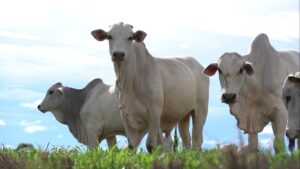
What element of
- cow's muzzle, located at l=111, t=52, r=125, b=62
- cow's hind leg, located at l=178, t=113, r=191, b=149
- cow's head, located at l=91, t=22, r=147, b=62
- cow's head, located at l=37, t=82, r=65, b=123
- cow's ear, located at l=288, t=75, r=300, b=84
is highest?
cow's head, located at l=91, t=22, r=147, b=62

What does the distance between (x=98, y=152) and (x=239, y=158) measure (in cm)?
359

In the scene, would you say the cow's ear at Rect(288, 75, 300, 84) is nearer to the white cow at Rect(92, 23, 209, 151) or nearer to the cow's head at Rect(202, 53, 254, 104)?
the cow's head at Rect(202, 53, 254, 104)

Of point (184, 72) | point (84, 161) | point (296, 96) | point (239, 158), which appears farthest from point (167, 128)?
point (239, 158)

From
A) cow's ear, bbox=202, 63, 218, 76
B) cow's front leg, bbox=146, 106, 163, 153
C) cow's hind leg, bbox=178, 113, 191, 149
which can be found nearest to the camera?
cow's ear, bbox=202, 63, 218, 76

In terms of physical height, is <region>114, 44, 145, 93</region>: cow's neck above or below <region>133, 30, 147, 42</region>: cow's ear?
below

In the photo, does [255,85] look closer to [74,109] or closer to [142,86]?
[142,86]

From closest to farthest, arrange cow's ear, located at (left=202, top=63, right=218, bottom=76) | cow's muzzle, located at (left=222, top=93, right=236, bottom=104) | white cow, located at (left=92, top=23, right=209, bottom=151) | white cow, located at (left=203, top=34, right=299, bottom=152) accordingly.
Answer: cow's muzzle, located at (left=222, top=93, right=236, bottom=104)
white cow, located at (left=203, top=34, right=299, bottom=152)
cow's ear, located at (left=202, top=63, right=218, bottom=76)
white cow, located at (left=92, top=23, right=209, bottom=151)

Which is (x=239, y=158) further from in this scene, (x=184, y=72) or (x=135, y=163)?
(x=184, y=72)

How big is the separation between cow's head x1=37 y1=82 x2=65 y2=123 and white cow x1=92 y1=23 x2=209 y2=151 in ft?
17.2

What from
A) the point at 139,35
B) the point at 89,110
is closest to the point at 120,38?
the point at 139,35

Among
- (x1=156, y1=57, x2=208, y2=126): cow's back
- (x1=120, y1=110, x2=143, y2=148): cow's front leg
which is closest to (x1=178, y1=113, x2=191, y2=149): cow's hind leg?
(x1=156, y1=57, x2=208, y2=126): cow's back

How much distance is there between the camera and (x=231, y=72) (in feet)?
36.1

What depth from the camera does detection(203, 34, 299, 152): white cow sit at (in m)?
11.0

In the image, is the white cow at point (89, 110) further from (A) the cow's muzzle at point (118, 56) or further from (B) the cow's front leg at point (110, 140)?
(A) the cow's muzzle at point (118, 56)
